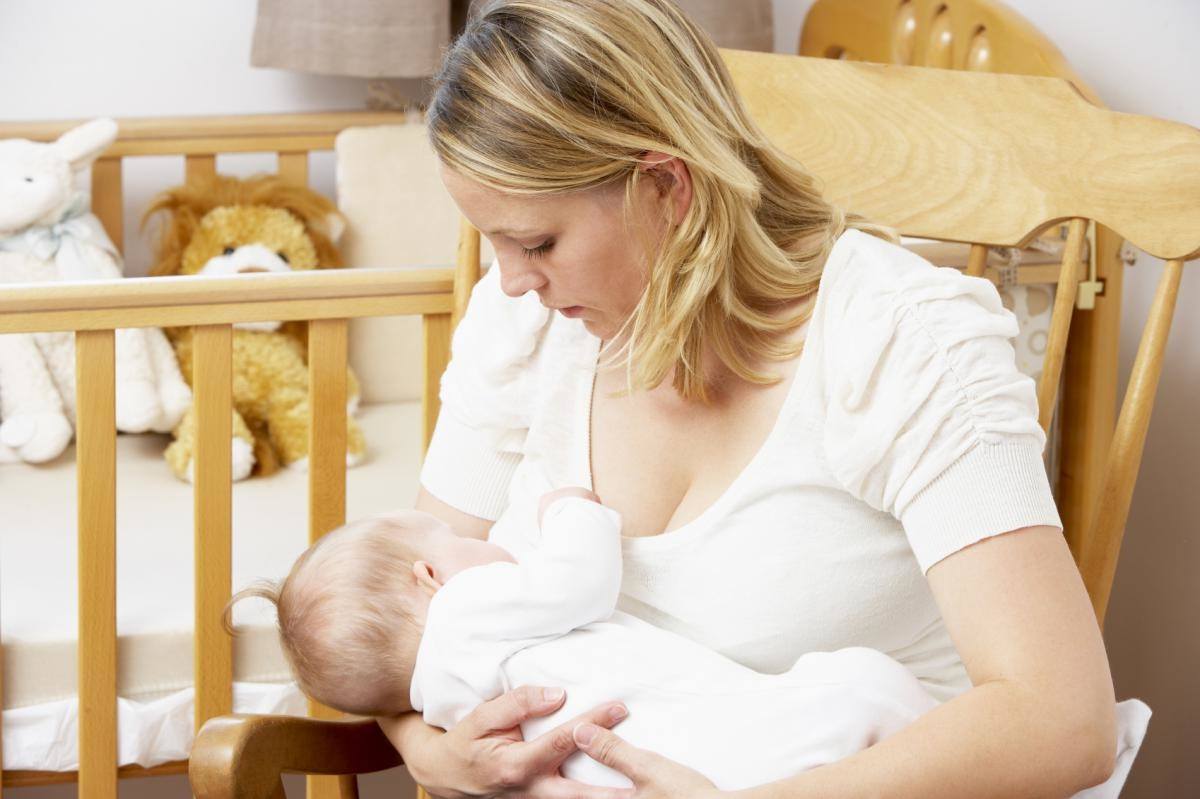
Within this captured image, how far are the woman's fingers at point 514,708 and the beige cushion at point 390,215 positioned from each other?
1.29 metres

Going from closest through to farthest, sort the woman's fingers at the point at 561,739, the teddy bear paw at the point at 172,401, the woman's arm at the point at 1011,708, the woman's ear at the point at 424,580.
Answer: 1. the woman's arm at the point at 1011,708
2. the woman's fingers at the point at 561,739
3. the woman's ear at the point at 424,580
4. the teddy bear paw at the point at 172,401

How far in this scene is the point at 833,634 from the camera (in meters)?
1.03

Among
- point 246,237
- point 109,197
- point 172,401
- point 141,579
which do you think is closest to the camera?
point 141,579

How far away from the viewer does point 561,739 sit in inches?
37.9

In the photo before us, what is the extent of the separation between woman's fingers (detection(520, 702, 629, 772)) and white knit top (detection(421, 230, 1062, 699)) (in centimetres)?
12

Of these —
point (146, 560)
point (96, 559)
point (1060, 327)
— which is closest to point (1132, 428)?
point (1060, 327)

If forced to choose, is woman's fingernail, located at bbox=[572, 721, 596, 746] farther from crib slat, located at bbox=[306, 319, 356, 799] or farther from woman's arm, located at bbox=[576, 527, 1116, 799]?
crib slat, located at bbox=[306, 319, 356, 799]

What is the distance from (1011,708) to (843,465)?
202 millimetres

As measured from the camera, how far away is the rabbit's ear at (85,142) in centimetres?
206

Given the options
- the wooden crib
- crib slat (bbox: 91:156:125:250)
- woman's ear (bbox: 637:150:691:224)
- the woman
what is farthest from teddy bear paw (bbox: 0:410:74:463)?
woman's ear (bbox: 637:150:691:224)

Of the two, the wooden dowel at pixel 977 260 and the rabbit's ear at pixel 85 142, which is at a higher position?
the wooden dowel at pixel 977 260

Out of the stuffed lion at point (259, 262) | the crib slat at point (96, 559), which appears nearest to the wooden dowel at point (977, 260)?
the crib slat at point (96, 559)

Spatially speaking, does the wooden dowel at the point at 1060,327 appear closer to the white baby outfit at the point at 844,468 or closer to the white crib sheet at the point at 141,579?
the white baby outfit at the point at 844,468

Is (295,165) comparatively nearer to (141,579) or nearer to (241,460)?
(241,460)
